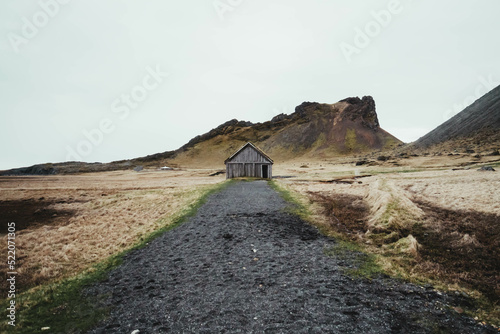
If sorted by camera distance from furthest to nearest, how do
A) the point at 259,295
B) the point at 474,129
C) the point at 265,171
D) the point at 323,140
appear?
the point at 323,140 → the point at 474,129 → the point at 265,171 → the point at 259,295

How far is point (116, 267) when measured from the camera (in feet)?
31.6

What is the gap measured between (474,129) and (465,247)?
112m

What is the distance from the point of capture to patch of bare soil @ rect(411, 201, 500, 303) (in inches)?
299

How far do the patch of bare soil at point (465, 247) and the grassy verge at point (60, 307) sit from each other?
10290mm

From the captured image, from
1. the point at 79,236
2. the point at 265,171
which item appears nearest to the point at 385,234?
the point at 79,236

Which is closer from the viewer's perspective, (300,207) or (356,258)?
(356,258)

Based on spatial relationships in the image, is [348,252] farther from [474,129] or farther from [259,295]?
[474,129]

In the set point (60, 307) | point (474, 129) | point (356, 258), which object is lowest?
point (60, 307)

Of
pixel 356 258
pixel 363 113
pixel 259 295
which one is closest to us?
pixel 259 295

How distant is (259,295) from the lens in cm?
681

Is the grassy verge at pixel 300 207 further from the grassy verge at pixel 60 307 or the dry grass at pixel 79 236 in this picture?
the grassy verge at pixel 60 307

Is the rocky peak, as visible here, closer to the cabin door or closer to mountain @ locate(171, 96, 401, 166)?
mountain @ locate(171, 96, 401, 166)

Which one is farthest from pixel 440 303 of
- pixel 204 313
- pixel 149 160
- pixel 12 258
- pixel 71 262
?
pixel 149 160

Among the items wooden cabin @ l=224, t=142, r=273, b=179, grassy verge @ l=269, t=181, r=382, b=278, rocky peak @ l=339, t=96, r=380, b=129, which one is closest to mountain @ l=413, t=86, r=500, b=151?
wooden cabin @ l=224, t=142, r=273, b=179
